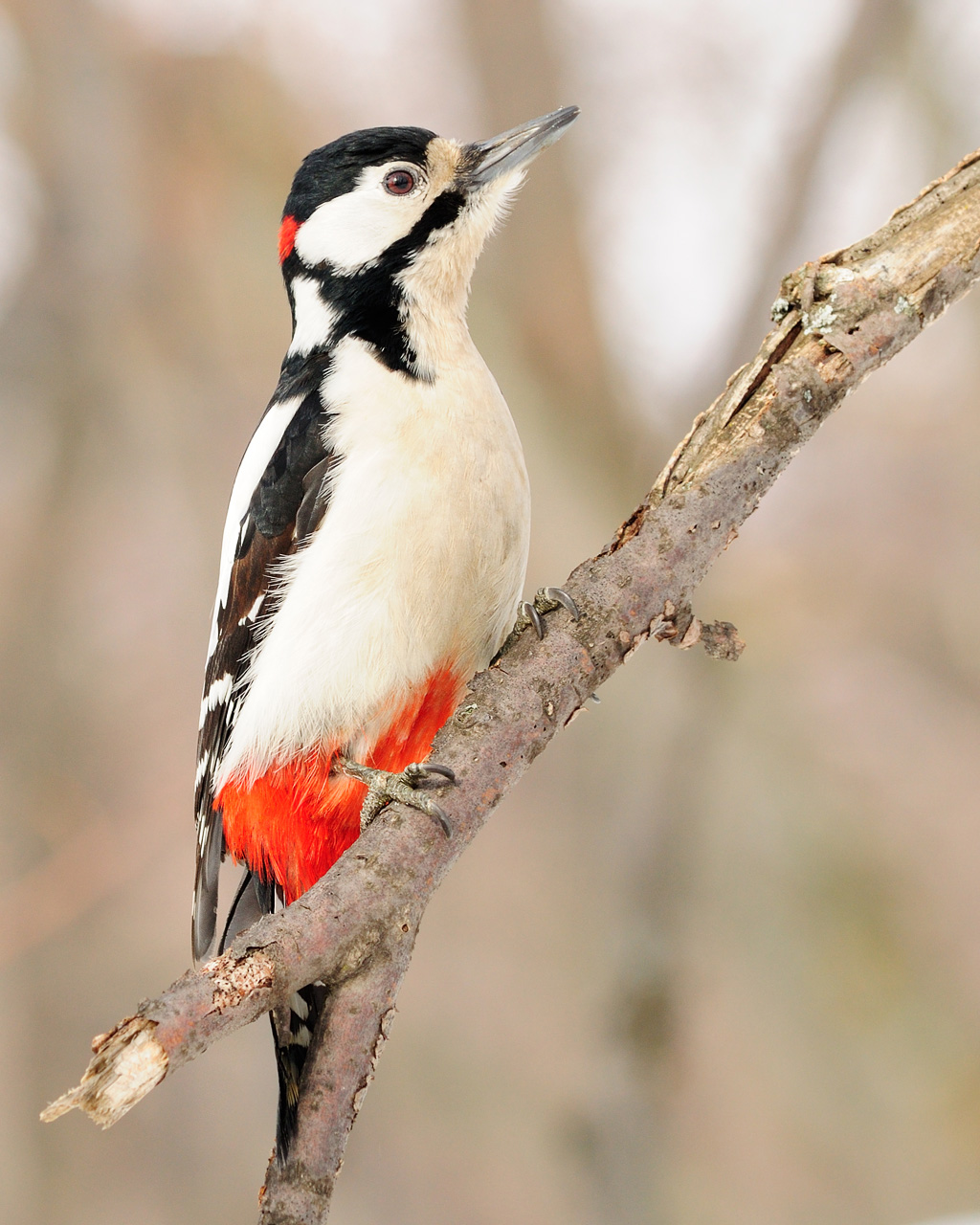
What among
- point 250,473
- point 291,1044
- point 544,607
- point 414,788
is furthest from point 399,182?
point 291,1044

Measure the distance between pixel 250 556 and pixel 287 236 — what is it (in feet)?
2.32

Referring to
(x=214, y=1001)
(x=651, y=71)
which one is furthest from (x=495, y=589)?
(x=651, y=71)

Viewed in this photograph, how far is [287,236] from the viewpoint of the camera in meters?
2.20

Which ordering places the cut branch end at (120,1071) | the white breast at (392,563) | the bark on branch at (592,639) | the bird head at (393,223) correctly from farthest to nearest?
the bird head at (393,223) → the white breast at (392,563) → the bark on branch at (592,639) → the cut branch end at (120,1071)

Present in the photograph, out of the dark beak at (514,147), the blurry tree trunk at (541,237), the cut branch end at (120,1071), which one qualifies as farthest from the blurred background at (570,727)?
the cut branch end at (120,1071)

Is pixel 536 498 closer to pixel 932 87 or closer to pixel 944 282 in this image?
pixel 932 87

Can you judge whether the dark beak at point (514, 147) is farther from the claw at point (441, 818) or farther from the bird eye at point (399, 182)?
the claw at point (441, 818)

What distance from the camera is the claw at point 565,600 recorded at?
153 centimetres

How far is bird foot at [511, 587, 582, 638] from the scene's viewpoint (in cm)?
154

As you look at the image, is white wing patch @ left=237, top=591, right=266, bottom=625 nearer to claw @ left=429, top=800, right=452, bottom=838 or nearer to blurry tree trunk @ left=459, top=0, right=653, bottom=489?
claw @ left=429, top=800, right=452, bottom=838

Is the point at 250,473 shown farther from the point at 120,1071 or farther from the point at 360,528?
the point at 120,1071

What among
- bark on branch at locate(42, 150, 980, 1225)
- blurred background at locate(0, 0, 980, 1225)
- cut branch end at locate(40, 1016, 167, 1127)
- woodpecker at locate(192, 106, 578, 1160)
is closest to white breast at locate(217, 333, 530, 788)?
woodpecker at locate(192, 106, 578, 1160)

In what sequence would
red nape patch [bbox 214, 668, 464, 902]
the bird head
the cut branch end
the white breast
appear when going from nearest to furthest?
the cut branch end → the white breast → red nape patch [bbox 214, 668, 464, 902] → the bird head

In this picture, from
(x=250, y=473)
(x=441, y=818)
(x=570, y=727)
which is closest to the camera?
(x=441, y=818)
